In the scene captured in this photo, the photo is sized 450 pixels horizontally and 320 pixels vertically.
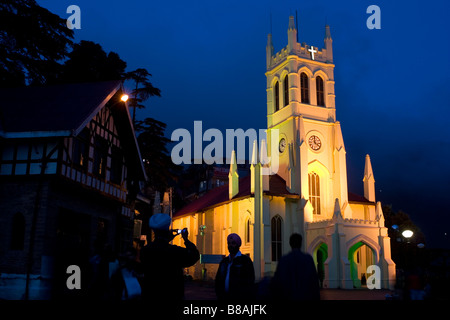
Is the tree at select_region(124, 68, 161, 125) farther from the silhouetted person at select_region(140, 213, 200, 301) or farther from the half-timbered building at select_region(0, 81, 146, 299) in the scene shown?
the silhouetted person at select_region(140, 213, 200, 301)

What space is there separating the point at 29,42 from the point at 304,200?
2508 cm

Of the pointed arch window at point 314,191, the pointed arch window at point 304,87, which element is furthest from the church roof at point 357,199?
the pointed arch window at point 304,87

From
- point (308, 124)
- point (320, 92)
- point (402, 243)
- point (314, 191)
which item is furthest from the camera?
point (402, 243)

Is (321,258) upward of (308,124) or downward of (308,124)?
downward

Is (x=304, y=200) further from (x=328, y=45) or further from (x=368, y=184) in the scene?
(x=328, y=45)

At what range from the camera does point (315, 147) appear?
139ft

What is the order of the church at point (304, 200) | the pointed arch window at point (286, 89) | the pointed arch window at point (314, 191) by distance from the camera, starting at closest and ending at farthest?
the church at point (304, 200), the pointed arch window at point (314, 191), the pointed arch window at point (286, 89)

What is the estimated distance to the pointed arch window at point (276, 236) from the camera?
3809 centimetres

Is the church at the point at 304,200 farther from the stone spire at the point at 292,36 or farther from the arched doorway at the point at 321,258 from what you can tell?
the stone spire at the point at 292,36

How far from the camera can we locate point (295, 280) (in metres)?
5.77

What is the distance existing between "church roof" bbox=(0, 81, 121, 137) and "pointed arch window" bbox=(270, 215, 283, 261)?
21.9 m

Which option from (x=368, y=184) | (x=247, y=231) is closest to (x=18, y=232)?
(x=247, y=231)

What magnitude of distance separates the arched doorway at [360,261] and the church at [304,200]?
0.27ft
